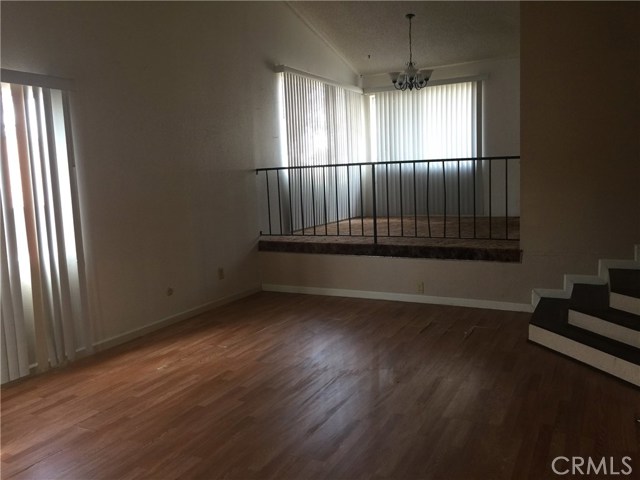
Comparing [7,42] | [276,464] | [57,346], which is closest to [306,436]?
[276,464]

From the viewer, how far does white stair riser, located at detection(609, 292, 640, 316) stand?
3.56 m

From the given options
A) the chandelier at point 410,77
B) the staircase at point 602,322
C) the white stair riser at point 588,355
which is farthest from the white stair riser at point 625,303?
the chandelier at point 410,77

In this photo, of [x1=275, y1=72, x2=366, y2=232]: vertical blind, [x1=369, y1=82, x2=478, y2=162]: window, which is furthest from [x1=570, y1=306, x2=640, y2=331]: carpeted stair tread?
[x1=369, y1=82, x2=478, y2=162]: window

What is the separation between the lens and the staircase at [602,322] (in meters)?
3.29

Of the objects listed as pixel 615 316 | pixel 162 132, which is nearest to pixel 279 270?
pixel 162 132

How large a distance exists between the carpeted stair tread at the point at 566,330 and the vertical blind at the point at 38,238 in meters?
3.44

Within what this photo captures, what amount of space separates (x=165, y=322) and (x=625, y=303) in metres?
3.70

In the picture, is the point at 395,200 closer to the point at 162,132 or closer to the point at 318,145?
the point at 318,145

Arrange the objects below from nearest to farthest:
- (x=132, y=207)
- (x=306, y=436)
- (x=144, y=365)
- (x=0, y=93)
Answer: (x=306, y=436), (x=0, y=93), (x=144, y=365), (x=132, y=207)

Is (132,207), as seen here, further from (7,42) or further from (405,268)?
(405,268)

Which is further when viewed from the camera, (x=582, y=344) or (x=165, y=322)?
(x=165, y=322)

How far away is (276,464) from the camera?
7.80 ft

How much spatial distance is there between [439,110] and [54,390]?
6.46 m

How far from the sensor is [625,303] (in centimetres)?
363
